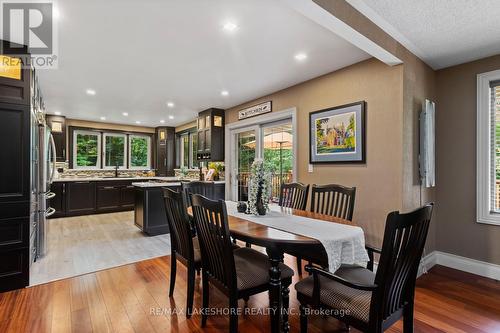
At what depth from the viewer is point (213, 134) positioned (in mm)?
5469

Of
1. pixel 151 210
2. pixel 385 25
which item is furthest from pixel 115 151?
pixel 385 25

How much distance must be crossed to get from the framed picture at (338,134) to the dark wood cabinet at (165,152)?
5431mm

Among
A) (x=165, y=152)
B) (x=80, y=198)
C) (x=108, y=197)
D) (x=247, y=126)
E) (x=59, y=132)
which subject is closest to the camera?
(x=247, y=126)

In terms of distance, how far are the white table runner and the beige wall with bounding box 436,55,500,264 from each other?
86.2 inches

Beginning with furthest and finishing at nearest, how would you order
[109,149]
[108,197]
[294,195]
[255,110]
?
[109,149] < [108,197] < [255,110] < [294,195]

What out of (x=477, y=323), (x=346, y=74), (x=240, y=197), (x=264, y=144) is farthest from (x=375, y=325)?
(x=240, y=197)

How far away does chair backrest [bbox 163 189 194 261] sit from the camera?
1990 mm

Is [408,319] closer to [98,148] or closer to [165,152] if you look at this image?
[165,152]

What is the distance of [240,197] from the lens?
17.7ft

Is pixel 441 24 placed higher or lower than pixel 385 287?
higher

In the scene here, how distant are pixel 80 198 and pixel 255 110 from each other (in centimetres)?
485

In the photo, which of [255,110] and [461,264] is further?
[255,110]

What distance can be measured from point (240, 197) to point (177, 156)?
3.49m

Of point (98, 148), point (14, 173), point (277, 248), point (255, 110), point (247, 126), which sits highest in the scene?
point (255, 110)
